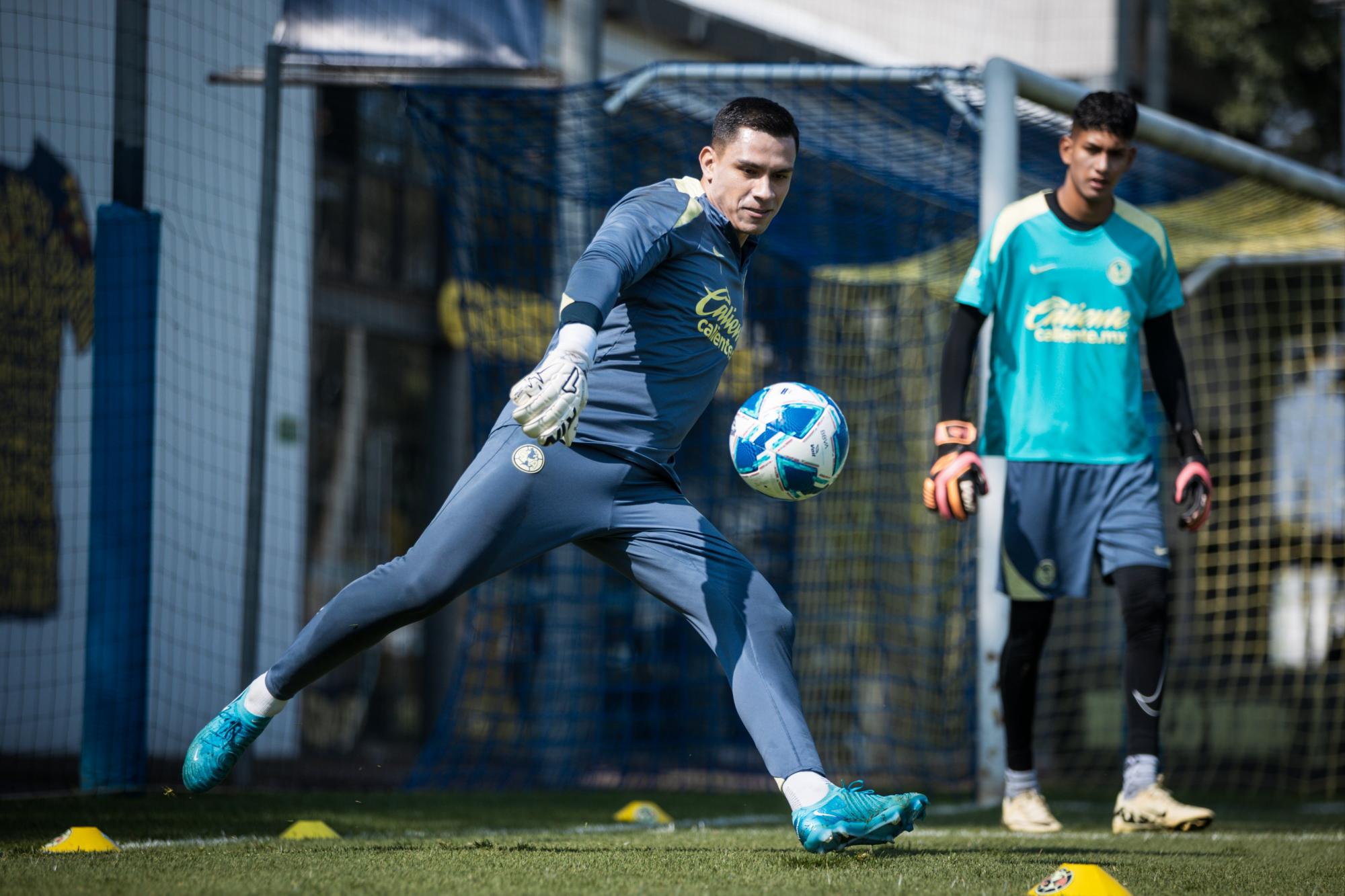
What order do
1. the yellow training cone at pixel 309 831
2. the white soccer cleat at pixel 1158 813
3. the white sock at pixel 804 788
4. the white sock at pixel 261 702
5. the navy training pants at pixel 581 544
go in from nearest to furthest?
the white sock at pixel 804 788
the navy training pants at pixel 581 544
the white sock at pixel 261 702
the yellow training cone at pixel 309 831
the white soccer cleat at pixel 1158 813

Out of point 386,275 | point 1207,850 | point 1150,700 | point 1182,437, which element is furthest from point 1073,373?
point 386,275

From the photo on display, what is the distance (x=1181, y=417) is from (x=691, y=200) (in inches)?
92.5

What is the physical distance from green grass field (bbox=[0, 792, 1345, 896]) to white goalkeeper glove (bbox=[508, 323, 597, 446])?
1.00 meters

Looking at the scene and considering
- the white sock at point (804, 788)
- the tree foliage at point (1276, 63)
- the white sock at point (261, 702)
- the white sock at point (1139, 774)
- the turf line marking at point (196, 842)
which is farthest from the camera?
the tree foliage at point (1276, 63)

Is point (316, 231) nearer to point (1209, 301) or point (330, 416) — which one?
point (330, 416)

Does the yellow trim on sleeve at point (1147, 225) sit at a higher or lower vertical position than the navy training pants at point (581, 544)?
higher

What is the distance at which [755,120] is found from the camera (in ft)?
12.6

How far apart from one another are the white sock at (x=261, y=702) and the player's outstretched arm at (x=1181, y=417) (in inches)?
122

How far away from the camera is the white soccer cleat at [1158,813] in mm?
4699

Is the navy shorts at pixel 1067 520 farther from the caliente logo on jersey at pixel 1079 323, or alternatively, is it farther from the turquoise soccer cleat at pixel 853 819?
the turquoise soccer cleat at pixel 853 819

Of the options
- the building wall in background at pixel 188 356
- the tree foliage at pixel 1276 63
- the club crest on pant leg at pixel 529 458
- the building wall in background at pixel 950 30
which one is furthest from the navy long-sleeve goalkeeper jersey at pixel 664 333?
the tree foliage at pixel 1276 63

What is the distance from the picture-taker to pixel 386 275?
11.2 meters

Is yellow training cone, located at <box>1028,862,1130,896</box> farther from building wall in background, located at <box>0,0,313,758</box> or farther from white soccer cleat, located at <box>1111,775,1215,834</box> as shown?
building wall in background, located at <box>0,0,313,758</box>

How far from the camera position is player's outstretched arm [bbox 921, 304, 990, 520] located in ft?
15.5
